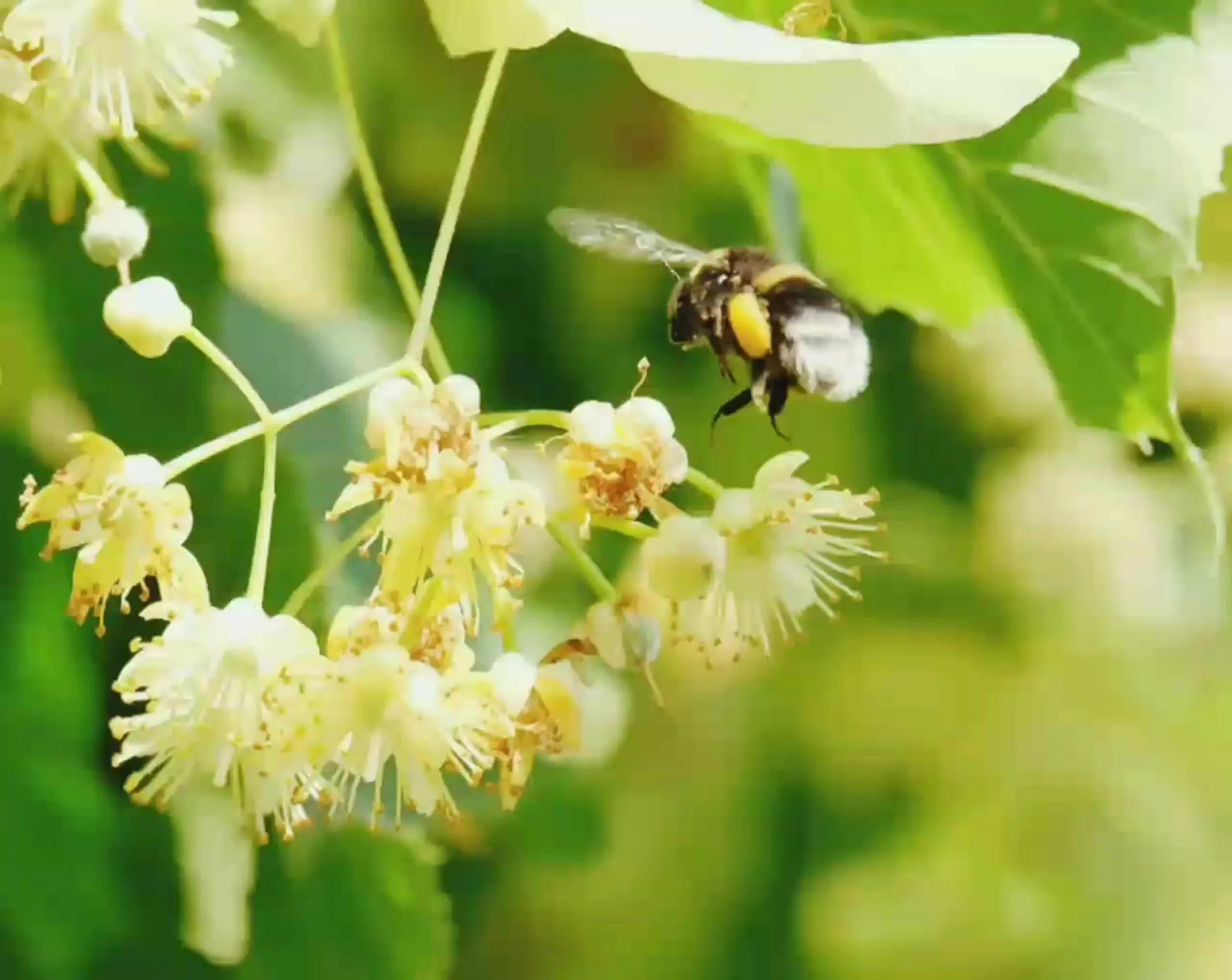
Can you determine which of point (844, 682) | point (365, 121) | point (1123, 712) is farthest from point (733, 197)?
point (1123, 712)

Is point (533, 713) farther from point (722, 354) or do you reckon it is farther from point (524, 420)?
point (722, 354)

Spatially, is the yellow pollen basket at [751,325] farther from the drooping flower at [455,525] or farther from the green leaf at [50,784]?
the green leaf at [50,784]

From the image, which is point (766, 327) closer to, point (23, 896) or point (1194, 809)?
point (23, 896)

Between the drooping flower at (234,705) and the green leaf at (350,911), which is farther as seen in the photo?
the green leaf at (350,911)

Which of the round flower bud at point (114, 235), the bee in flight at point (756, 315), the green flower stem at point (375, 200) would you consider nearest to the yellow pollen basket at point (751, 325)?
the bee in flight at point (756, 315)

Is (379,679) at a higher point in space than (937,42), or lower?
lower

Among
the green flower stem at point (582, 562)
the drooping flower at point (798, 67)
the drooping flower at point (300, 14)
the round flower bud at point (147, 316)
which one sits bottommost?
the green flower stem at point (582, 562)

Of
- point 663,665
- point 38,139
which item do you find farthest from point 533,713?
point 663,665
